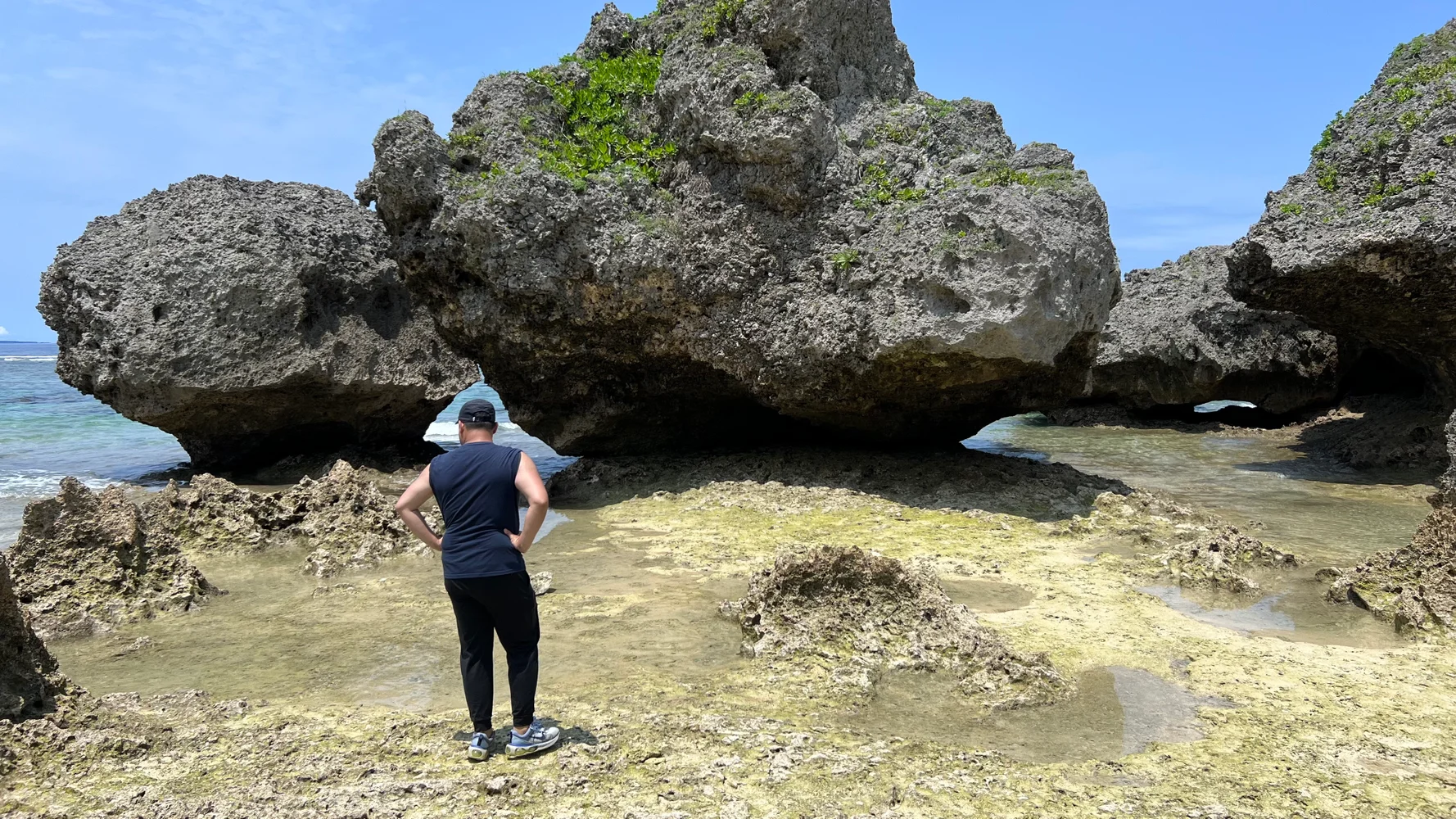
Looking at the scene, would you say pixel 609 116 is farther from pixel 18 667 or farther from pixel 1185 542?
pixel 18 667

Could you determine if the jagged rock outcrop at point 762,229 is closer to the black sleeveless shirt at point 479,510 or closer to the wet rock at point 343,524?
the wet rock at point 343,524

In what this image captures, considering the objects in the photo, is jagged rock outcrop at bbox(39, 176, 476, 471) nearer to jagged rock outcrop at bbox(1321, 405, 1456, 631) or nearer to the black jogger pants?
the black jogger pants

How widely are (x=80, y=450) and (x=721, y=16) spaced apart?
1766 cm

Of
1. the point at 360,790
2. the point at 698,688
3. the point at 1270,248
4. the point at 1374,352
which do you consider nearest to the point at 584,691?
the point at 698,688

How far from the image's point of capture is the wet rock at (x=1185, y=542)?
7.40m

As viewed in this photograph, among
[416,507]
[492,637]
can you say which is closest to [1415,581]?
[492,637]

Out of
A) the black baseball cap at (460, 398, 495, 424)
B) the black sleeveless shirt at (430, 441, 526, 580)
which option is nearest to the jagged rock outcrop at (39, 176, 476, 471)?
the black baseball cap at (460, 398, 495, 424)

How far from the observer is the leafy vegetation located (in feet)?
38.6

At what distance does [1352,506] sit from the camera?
10.8m

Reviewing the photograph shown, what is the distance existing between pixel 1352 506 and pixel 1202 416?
1235cm

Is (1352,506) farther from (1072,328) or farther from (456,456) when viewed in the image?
(456,456)

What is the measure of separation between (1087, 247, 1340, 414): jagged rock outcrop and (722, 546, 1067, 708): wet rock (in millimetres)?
13593

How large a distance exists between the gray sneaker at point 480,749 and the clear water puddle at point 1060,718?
1798 mm

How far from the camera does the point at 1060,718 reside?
15.9 ft
